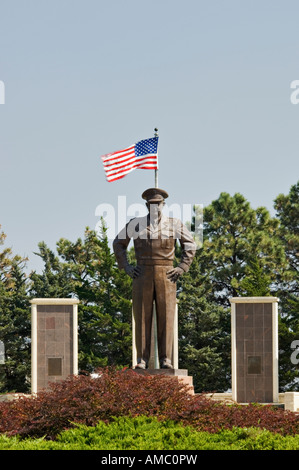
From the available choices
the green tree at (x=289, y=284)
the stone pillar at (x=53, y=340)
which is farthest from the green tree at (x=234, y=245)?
the stone pillar at (x=53, y=340)

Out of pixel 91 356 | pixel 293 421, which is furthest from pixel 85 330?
pixel 293 421

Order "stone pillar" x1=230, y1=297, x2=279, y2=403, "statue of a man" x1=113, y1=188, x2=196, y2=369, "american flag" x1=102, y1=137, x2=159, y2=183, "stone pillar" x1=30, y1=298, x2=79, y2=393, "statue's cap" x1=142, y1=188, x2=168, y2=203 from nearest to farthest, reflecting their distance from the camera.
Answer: "statue of a man" x1=113, y1=188, x2=196, y2=369 < "statue's cap" x1=142, y1=188, x2=168, y2=203 < "american flag" x1=102, y1=137, x2=159, y2=183 < "stone pillar" x1=30, y1=298, x2=79, y2=393 < "stone pillar" x1=230, y1=297, x2=279, y2=403

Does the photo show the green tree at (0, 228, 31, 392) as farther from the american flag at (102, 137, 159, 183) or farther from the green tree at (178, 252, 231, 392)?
the american flag at (102, 137, 159, 183)

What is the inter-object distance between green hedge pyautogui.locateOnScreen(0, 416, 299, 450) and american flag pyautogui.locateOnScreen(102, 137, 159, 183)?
6371 mm

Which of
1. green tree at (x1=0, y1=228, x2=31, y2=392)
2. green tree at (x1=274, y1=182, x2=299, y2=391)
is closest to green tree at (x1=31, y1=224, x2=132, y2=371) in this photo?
green tree at (x1=0, y1=228, x2=31, y2=392)

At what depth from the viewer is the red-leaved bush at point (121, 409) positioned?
32.8 ft

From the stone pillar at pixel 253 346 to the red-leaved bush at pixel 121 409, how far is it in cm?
1052

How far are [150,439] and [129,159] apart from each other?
23.6 ft

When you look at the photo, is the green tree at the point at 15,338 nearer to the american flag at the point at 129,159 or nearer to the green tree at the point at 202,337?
the green tree at the point at 202,337

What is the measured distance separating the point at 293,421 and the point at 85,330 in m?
19.0

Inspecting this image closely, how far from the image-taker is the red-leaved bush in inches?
393

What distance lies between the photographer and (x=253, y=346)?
2152cm

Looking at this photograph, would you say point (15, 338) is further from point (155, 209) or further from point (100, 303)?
point (155, 209)

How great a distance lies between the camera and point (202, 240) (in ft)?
104
